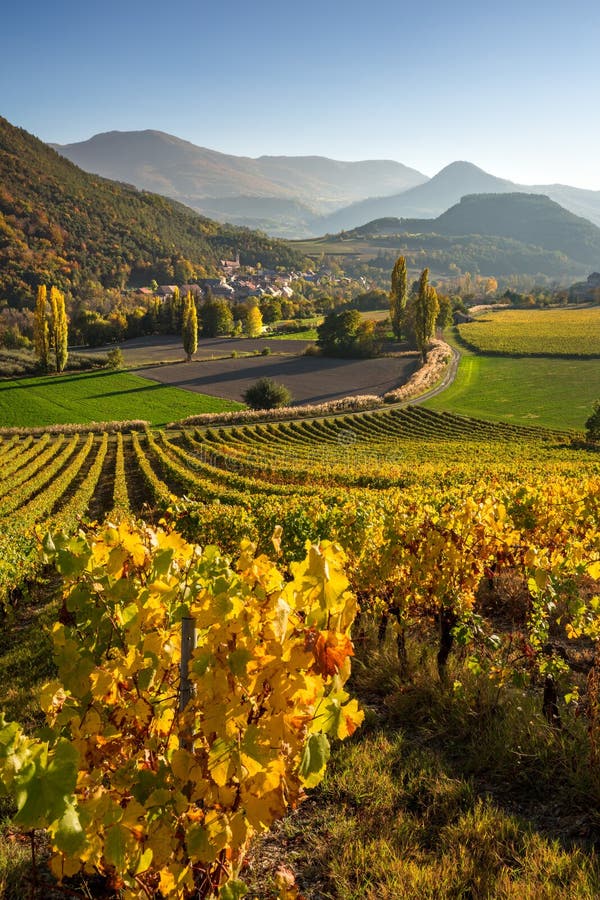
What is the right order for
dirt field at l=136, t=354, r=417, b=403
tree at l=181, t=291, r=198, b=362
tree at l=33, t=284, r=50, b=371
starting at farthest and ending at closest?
tree at l=181, t=291, r=198, b=362
tree at l=33, t=284, r=50, b=371
dirt field at l=136, t=354, r=417, b=403

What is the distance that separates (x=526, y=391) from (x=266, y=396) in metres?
34.6

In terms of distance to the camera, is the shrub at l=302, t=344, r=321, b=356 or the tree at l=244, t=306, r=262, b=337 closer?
the shrub at l=302, t=344, r=321, b=356

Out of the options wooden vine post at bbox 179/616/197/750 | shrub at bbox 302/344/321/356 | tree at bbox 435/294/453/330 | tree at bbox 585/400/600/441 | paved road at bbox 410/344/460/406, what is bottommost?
tree at bbox 585/400/600/441

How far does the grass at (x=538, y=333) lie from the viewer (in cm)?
8544

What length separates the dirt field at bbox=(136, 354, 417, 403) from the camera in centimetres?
7175

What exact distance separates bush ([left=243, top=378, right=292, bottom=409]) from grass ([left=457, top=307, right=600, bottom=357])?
145 ft

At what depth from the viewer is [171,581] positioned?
9.16 ft

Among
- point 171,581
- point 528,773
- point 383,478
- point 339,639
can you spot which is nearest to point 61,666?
point 171,581

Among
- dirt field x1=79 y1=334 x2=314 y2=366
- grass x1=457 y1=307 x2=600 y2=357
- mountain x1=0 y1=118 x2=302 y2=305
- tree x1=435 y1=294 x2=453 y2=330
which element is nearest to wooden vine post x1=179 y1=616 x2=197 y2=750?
dirt field x1=79 y1=334 x2=314 y2=366

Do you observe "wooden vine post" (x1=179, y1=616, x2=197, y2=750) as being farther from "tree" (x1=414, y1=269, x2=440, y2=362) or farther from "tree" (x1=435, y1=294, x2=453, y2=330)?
"tree" (x1=435, y1=294, x2=453, y2=330)

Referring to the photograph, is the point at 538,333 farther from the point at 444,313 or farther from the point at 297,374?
the point at 297,374

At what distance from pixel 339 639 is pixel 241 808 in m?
1.01

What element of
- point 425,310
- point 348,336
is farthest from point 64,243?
point 425,310

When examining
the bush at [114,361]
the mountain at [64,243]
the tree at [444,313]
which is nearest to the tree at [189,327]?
the bush at [114,361]
